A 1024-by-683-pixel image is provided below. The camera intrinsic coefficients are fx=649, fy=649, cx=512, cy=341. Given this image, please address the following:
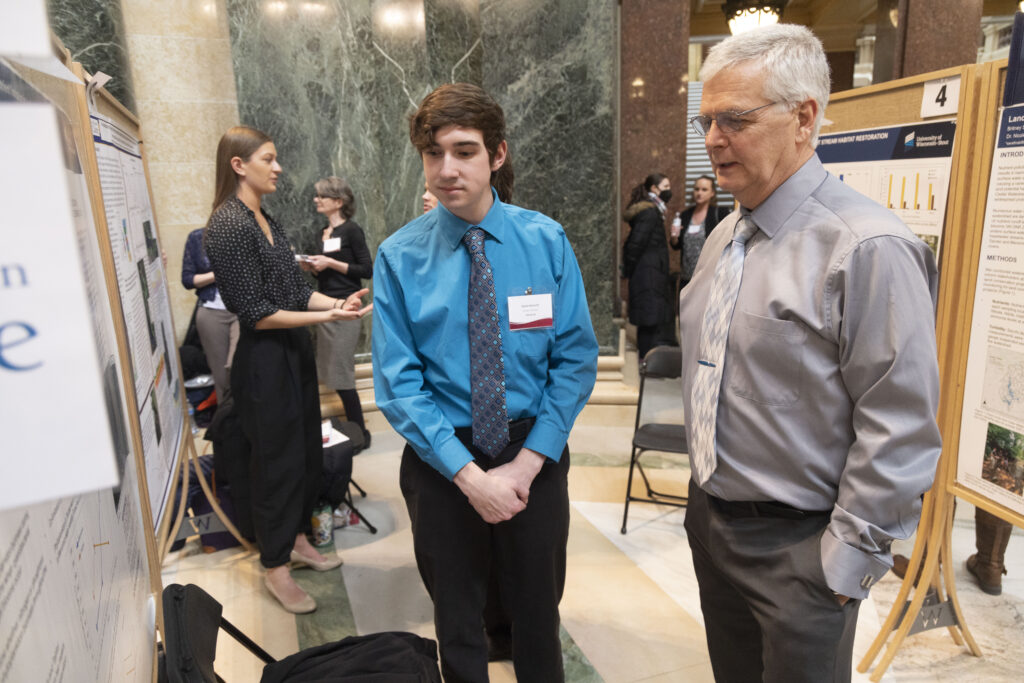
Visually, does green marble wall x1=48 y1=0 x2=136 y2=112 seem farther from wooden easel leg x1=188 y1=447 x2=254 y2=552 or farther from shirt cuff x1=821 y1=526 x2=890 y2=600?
shirt cuff x1=821 y1=526 x2=890 y2=600

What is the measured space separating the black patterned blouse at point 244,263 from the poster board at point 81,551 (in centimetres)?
83

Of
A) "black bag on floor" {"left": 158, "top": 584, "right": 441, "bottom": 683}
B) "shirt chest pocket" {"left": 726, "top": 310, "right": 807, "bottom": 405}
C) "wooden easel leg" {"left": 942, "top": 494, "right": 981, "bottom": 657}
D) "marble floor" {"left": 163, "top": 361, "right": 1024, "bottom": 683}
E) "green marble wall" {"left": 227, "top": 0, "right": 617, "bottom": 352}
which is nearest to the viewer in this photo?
"shirt chest pocket" {"left": 726, "top": 310, "right": 807, "bottom": 405}

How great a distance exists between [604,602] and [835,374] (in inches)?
67.9

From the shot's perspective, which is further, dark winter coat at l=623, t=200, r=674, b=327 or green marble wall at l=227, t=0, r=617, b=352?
dark winter coat at l=623, t=200, r=674, b=327

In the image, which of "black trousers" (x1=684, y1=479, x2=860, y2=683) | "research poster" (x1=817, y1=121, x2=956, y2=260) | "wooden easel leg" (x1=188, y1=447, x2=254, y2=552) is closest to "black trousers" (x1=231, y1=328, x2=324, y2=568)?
"wooden easel leg" (x1=188, y1=447, x2=254, y2=552)

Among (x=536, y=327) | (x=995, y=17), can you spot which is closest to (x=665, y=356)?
(x=536, y=327)

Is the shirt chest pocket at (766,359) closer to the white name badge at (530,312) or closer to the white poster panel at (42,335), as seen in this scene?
the white name badge at (530,312)

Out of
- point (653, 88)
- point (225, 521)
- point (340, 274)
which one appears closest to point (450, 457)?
point (225, 521)

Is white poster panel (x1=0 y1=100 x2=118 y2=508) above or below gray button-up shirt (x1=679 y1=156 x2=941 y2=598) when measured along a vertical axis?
above

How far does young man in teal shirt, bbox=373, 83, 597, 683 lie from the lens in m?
1.57

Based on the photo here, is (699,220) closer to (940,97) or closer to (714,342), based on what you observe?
(940,97)

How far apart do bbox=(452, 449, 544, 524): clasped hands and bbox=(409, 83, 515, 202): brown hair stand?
790mm

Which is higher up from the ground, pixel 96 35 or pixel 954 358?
pixel 96 35

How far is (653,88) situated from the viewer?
21.3 feet
